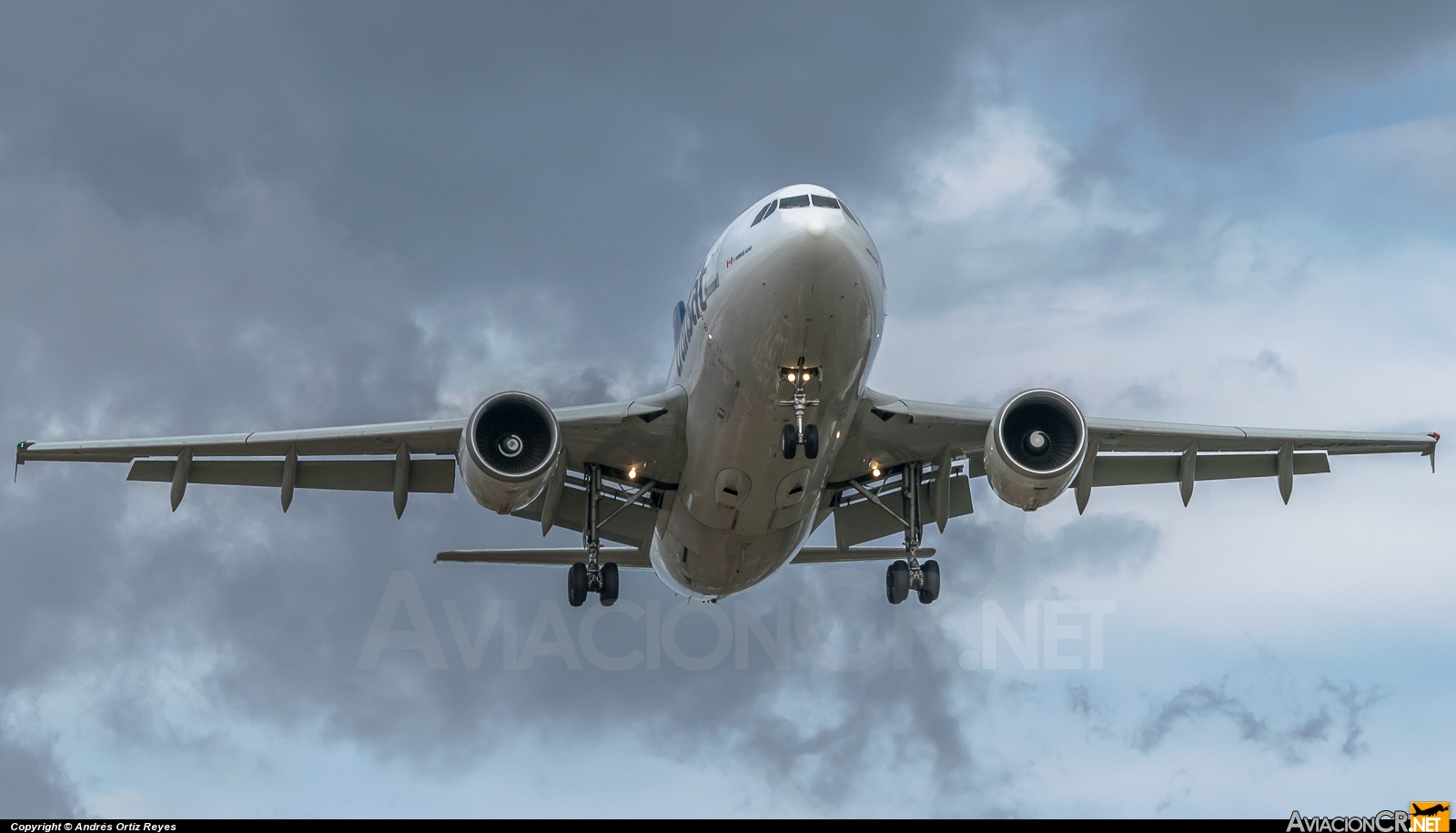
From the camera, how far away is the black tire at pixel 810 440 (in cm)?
1803

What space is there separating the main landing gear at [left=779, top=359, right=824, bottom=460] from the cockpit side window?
6.78 ft

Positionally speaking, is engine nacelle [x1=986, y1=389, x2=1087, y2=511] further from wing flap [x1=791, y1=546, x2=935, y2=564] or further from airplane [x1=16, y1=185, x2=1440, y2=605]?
wing flap [x1=791, y1=546, x2=935, y2=564]

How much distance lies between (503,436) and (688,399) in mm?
3048

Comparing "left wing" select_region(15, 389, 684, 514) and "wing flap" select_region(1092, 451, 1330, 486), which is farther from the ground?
"wing flap" select_region(1092, 451, 1330, 486)

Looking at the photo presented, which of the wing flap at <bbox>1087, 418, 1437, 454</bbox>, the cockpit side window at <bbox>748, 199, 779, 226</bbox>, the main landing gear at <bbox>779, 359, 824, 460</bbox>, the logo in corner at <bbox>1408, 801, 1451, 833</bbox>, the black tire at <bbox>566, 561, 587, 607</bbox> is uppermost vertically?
the cockpit side window at <bbox>748, 199, 779, 226</bbox>

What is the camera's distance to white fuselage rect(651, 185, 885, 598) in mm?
16562

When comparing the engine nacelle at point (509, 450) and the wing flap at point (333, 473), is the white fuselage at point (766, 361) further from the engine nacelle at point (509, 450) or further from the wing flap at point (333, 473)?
the wing flap at point (333, 473)

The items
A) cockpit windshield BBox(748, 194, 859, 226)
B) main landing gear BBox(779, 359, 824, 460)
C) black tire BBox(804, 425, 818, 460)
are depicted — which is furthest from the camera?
black tire BBox(804, 425, 818, 460)

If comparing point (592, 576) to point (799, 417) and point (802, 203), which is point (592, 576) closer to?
point (799, 417)

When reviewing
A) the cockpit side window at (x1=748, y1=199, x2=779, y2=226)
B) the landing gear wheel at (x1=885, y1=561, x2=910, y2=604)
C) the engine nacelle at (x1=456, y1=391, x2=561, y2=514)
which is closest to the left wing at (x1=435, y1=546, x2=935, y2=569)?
the landing gear wheel at (x1=885, y1=561, x2=910, y2=604)

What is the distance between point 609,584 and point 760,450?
4812mm

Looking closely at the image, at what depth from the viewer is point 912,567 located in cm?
2188

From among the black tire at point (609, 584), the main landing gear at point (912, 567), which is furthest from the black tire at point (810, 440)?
the black tire at point (609, 584)
